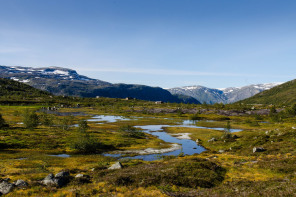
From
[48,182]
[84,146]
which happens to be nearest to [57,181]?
[48,182]

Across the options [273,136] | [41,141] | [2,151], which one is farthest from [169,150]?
[2,151]

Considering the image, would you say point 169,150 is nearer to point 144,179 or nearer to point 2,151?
point 144,179

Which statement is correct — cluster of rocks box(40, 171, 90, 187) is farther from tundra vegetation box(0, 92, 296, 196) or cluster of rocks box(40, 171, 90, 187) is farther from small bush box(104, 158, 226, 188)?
small bush box(104, 158, 226, 188)

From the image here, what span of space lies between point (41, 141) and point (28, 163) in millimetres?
25209

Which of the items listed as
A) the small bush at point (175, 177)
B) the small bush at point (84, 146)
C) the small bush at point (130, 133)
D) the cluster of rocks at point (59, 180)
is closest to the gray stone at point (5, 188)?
the cluster of rocks at point (59, 180)

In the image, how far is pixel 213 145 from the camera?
7456 cm

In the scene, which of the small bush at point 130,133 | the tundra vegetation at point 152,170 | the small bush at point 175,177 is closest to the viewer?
the tundra vegetation at point 152,170

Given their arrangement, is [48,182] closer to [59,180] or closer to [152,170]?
[59,180]

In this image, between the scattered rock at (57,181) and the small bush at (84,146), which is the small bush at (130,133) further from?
the scattered rock at (57,181)

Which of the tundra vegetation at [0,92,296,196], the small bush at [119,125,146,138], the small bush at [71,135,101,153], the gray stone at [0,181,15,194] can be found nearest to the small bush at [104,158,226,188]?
the tundra vegetation at [0,92,296,196]

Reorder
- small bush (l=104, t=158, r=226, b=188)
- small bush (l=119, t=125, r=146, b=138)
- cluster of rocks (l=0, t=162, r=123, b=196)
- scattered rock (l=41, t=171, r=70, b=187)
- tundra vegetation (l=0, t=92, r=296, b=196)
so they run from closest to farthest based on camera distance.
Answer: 1. tundra vegetation (l=0, t=92, r=296, b=196)
2. cluster of rocks (l=0, t=162, r=123, b=196)
3. scattered rock (l=41, t=171, r=70, b=187)
4. small bush (l=104, t=158, r=226, b=188)
5. small bush (l=119, t=125, r=146, b=138)

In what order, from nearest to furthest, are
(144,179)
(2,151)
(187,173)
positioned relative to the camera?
(144,179), (187,173), (2,151)

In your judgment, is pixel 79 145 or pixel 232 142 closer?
pixel 79 145

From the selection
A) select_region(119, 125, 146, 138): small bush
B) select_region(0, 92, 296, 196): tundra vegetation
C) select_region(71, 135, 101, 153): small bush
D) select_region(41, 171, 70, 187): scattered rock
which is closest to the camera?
select_region(0, 92, 296, 196): tundra vegetation
